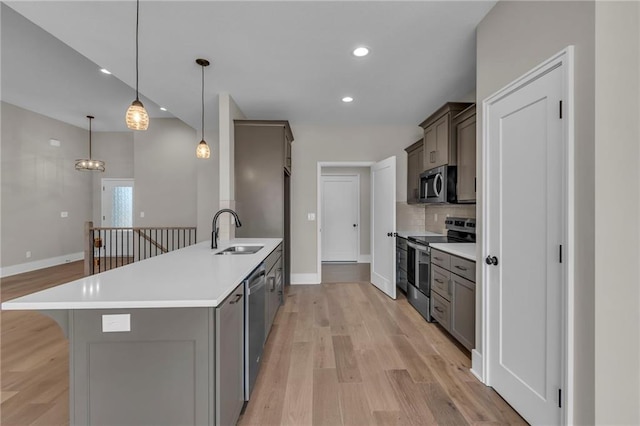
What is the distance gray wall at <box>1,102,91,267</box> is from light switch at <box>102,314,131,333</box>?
5982mm

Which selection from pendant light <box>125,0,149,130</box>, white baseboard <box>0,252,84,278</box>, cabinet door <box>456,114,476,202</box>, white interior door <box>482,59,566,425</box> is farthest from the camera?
white baseboard <box>0,252,84,278</box>

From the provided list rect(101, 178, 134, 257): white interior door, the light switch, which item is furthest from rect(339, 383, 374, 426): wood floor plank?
rect(101, 178, 134, 257): white interior door

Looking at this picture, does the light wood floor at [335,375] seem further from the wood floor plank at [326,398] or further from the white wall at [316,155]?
the white wall at [316,155]

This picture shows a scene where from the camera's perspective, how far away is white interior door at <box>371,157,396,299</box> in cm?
400

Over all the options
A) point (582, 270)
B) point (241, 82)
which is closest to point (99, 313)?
point (582, 270)

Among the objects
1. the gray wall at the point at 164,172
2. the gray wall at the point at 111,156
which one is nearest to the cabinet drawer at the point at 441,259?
the gray wall at the point at 164,172

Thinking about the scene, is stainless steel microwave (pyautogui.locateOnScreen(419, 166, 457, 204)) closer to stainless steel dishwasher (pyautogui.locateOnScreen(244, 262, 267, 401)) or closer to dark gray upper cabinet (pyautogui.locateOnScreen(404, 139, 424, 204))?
dark gray upper cabinet (pyautogui.locateOnScreen(404, 139, 424, 204))

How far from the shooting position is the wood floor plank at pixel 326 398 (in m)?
1.69

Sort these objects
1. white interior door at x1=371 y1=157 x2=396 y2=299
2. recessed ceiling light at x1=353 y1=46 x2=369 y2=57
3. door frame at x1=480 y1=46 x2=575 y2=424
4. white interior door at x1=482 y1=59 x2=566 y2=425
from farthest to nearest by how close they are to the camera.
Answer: white interior door at x1=371 y1=157 x2=396 y2=299 < recessed ceiling light at x1=353 y1=46 x2=369 y2=57 < white interior door at x1=482 y1=59 x2=566 y2=425 < door frame at x1=480 y1=46 x2=575 y2=424

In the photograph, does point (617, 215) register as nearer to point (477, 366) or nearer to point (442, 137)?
point (477, 366)

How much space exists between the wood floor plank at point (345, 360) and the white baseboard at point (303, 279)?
78.8 inches

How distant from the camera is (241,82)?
320 cm

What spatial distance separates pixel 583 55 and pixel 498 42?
2.58 ft

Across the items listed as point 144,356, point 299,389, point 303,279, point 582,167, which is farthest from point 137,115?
point 303,279
